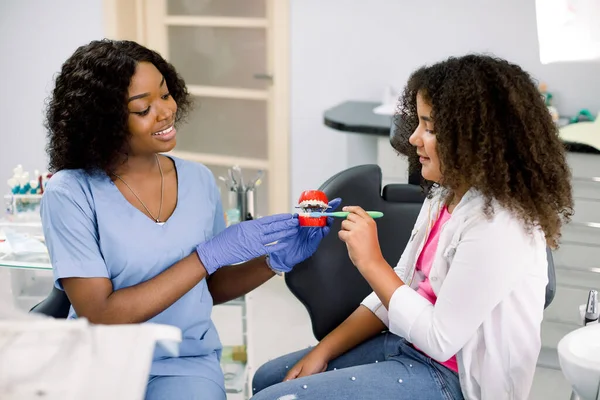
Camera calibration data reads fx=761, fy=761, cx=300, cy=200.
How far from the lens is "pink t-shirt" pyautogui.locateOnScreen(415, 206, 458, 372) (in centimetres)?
153

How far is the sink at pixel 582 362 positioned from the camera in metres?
1.16

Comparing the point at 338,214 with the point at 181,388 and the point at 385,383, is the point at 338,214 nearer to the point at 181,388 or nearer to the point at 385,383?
the point at 385,383

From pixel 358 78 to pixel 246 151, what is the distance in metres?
0.74

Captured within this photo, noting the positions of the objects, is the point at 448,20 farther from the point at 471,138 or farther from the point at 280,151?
the point at 471,138

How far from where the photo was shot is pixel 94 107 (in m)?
1.56

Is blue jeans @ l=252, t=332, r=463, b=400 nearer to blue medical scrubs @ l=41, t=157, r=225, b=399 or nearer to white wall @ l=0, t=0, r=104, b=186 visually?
blue medical scrubs @ l=41, t=157, r=225, b=399

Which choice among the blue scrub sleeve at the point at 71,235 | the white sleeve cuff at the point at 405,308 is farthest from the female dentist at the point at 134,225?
the white sleeve cuff at the point at 405,308

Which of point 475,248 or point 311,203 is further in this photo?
point 311,203

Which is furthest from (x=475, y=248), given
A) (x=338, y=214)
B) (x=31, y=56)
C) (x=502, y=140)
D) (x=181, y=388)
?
(x=31, y=56)

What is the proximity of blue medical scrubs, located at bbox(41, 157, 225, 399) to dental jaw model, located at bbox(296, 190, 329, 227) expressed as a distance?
24 cm

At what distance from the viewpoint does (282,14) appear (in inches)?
136

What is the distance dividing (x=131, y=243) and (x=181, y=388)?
0.32 m

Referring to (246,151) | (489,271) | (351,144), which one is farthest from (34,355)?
(246,151)

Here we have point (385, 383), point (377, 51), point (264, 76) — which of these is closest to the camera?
point (385, 383)
